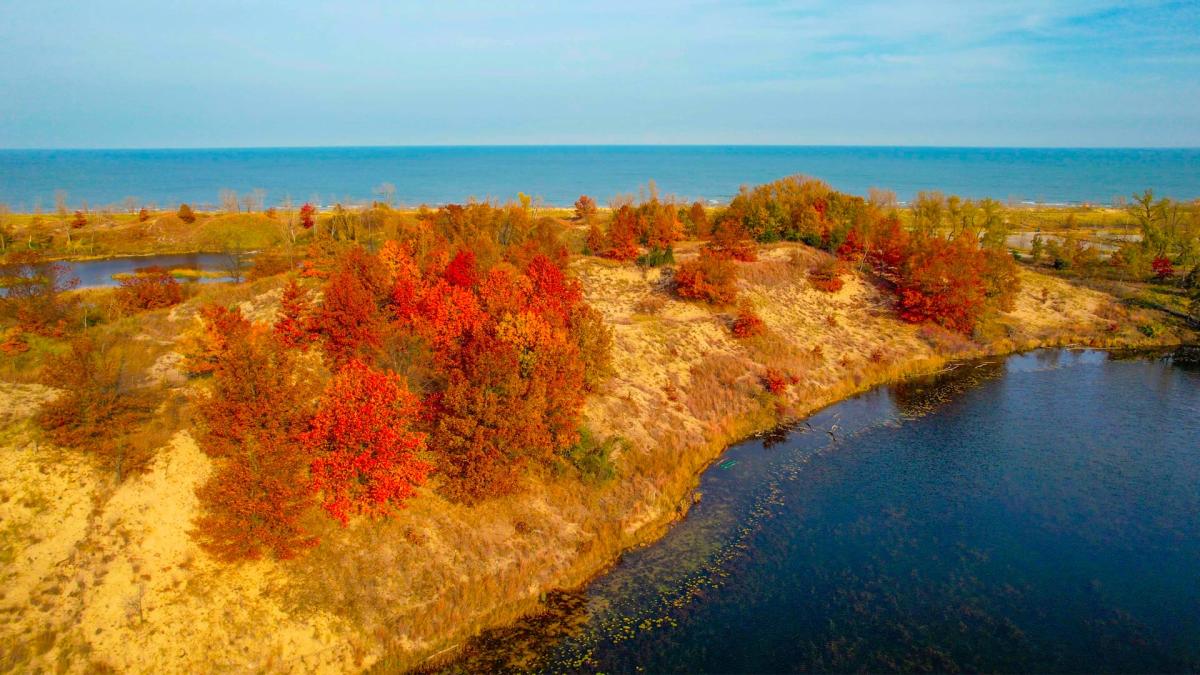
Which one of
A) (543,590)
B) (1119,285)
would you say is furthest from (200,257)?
(1119,285)

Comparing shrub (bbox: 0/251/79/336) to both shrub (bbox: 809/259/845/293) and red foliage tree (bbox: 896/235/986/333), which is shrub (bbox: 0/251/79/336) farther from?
red foliage tree (bbox: 896/235/986/333)

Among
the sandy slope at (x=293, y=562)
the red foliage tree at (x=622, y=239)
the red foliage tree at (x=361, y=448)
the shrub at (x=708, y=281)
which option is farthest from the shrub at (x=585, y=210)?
the red foliage tree at (x=361, y=448)

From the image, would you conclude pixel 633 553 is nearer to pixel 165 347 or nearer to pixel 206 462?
pixel 206 462

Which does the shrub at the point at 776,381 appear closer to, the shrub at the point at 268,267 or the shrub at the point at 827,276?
the shrub at the point at 827,276

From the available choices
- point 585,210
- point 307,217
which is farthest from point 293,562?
point 307,217

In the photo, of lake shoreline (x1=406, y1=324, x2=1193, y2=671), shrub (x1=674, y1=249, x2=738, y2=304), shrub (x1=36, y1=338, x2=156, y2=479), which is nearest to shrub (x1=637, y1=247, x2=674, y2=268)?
shrub (x1=674, y1=249, x2=738, y2=304)

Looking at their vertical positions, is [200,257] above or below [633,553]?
above

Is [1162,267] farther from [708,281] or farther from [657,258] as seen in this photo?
[657,258]
